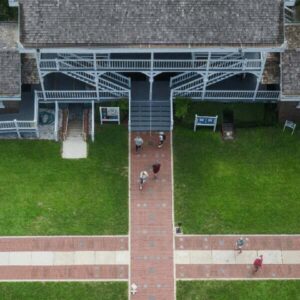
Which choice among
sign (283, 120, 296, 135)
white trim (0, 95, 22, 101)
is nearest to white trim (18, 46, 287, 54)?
white trim (0, 95, 22, 101)

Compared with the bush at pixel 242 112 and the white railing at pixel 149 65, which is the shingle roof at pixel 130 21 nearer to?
the white railing at pixel 149 65

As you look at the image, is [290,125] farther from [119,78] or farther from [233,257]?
[119,78]

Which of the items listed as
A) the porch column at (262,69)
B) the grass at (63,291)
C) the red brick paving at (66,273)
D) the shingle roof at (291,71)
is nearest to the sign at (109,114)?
the porch column at (262,69)

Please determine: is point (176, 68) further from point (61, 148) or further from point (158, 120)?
point (61, 148)

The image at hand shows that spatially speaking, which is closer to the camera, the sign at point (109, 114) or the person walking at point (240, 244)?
the person walking at point (240, 244)

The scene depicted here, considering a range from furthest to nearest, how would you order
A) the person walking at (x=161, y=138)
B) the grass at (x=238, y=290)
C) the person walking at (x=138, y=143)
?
the person walking at (x=161, y=138) → the person walking at (x=138, y=143) → the grass at (x=238, y=290)

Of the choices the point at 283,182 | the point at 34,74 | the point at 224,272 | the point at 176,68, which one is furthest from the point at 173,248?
the point at 34,74
